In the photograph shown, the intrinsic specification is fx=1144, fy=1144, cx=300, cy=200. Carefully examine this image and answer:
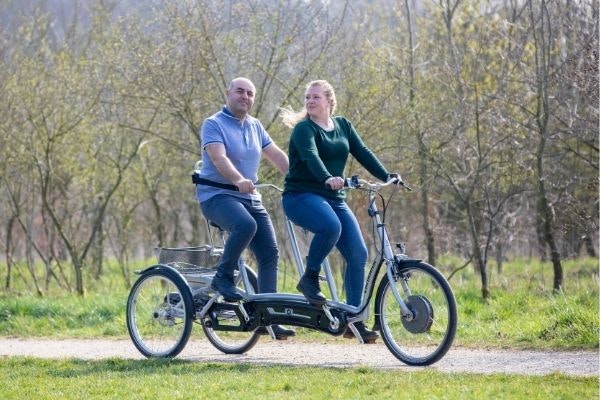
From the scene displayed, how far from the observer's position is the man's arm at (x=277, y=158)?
913cm

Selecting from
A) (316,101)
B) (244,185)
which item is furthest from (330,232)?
(316,101)

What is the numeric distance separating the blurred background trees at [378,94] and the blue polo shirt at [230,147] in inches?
171

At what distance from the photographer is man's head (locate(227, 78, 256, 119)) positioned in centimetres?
886

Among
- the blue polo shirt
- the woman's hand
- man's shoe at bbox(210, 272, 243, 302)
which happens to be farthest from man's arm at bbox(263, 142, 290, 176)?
the woman's hand

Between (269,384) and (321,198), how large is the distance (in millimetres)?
1702

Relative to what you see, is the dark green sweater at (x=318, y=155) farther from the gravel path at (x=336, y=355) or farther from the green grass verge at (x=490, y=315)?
the green grass verge at (x=490, y=315)

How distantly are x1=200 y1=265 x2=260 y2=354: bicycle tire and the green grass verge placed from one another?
858 mm

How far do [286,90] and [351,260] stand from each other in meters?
6.15

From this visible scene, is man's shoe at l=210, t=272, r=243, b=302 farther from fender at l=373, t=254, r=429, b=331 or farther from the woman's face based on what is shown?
the woman's face

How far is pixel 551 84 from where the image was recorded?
12.7 metres

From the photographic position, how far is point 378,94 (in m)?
13.9

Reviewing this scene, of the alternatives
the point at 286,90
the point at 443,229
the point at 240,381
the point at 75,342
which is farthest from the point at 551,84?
the point at 240,381

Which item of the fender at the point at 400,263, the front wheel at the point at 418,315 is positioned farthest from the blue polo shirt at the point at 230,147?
the front wheel at the point at 418,315

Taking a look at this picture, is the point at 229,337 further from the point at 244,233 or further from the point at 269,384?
the point at 269,384
